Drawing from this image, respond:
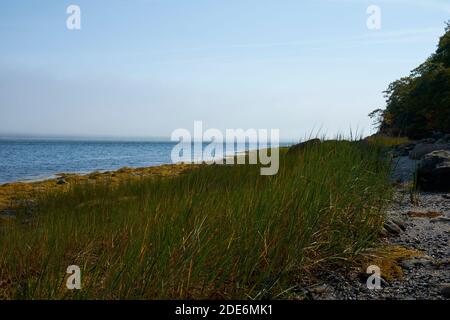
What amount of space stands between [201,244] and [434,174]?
757 centimetres

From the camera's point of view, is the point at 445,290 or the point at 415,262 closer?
the point at 445,290

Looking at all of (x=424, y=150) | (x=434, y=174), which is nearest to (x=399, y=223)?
(x=434, y=174)

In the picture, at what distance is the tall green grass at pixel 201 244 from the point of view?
3078 mm

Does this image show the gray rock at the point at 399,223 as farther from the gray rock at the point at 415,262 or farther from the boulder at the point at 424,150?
the boulder at the point at 424,150

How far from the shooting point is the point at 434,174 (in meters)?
9.54

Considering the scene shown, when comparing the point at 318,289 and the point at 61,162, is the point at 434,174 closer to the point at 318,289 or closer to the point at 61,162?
the point at 318,289

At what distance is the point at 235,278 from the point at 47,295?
1.45 meters

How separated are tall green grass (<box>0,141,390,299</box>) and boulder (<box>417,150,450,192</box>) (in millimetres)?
4569

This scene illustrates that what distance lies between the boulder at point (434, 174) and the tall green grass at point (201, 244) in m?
4.57

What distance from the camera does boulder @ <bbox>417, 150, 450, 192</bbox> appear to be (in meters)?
9.40

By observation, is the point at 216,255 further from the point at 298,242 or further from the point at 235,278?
the point at 298,242

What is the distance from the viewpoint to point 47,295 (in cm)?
290

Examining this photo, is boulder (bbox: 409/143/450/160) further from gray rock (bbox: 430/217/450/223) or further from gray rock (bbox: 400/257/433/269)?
gray rock (bbox: 400/257/433/269)
